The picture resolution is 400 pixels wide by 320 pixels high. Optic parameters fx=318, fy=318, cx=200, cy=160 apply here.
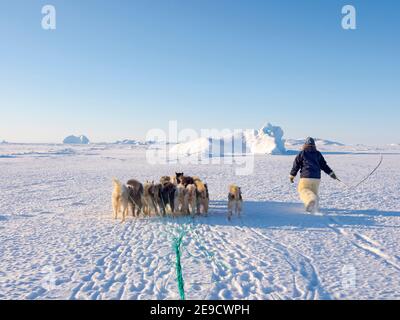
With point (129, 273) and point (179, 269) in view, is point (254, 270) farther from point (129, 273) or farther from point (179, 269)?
point (129, 273)

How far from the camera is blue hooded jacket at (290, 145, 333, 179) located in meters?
8.93

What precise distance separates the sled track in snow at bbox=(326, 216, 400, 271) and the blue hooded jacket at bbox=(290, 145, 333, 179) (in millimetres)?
2002

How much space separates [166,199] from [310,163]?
13.8 feet

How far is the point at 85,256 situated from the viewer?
5.30m

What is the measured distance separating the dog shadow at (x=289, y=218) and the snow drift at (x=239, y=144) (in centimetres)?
4596

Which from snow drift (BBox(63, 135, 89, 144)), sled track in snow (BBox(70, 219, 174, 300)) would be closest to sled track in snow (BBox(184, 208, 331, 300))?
sled track in snow (BBox(70, 219, 174, 300))

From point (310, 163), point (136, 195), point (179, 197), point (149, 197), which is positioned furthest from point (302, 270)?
point (310, 163)

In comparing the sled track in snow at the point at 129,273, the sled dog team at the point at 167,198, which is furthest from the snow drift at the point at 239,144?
the sled track in snow at the point at 129,273

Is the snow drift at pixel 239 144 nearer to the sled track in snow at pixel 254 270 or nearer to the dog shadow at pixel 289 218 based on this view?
the dog shadow at pixel 289 218

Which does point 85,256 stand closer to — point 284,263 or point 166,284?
point 166,284

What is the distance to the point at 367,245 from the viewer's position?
5746 mm

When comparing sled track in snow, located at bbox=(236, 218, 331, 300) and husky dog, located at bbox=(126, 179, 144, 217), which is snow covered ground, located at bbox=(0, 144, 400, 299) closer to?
sled track in snow, located at bbox=(236, 218, 331, 300)

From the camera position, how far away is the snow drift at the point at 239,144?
59.8 meters

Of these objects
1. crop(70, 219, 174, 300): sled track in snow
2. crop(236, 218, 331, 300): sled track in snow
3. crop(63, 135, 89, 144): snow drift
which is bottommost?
crop(70, 219, 174, 300): sled track in snow
